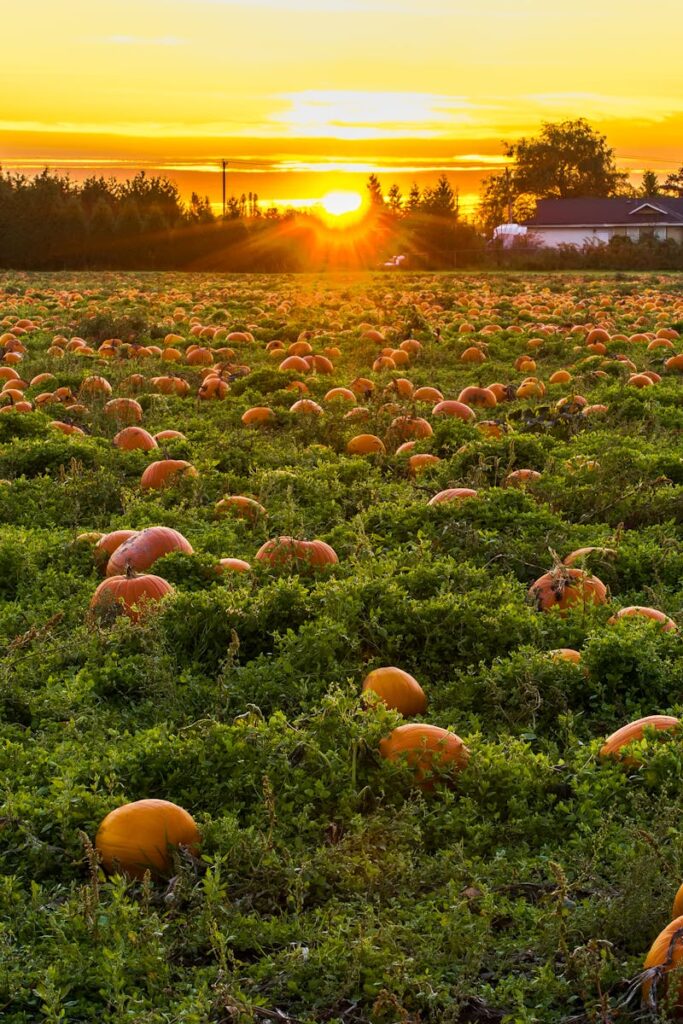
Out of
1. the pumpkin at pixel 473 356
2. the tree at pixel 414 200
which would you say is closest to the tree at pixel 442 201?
the tree at pixel 414 200

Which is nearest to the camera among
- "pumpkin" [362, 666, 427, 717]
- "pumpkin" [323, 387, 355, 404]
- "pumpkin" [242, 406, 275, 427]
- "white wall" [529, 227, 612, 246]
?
"pumpkin" [362, 666, 427, 717]

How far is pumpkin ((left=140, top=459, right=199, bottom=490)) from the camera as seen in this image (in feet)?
26.9

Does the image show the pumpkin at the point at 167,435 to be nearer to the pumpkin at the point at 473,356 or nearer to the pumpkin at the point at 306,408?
the pumpkin at the point at 306,408

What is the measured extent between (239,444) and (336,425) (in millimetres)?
1115

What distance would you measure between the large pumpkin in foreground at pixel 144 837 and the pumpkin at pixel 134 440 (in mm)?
5776

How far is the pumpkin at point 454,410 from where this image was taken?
10.8 meters

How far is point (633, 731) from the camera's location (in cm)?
442

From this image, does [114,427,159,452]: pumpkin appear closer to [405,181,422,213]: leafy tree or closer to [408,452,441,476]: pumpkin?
[408,452,441,476]: pumpkin

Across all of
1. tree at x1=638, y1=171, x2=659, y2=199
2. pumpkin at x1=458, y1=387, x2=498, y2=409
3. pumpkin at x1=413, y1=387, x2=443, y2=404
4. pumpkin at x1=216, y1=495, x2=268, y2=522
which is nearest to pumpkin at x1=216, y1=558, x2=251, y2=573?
pumpkin at x1=216, y1=495, x2=268, y2=522

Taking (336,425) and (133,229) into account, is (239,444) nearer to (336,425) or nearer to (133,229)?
(336,425)

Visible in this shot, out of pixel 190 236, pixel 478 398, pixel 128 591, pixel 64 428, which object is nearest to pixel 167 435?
pixel 64 428

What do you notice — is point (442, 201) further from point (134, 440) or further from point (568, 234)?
point (134, 440)

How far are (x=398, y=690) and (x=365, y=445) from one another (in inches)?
193

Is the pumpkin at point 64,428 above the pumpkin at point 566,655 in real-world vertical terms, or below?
above
